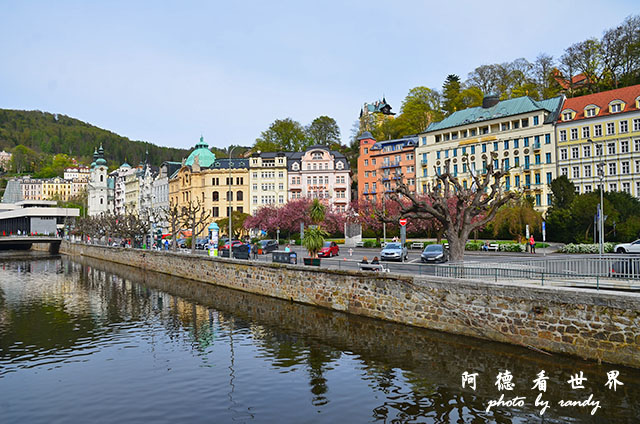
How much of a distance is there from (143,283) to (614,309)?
1544 inches

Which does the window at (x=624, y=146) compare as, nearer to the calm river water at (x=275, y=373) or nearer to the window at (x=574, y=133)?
the window at (x=574, y=133)

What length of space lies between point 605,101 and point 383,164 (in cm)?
3659

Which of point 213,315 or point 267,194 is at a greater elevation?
point 267,194

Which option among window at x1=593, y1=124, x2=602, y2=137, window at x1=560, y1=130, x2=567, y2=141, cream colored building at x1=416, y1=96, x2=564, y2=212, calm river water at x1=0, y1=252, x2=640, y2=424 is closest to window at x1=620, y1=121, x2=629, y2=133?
window at x1=593, y1=124, x2=602, y2=137

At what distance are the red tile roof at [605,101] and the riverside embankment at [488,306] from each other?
5121cm

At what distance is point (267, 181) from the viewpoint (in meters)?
93.9

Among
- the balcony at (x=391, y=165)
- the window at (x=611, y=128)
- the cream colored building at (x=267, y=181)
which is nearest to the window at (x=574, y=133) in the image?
the window at (x=611, y=128)

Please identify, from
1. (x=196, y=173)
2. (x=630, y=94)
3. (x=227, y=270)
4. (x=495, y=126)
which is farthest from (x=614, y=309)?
(x=196, y=173)

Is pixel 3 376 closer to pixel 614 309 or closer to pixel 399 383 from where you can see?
pixel 399 383

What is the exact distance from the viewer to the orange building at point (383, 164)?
84.2m

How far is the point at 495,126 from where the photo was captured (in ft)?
234

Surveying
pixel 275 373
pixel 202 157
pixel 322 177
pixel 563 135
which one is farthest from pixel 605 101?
pixel 202 157

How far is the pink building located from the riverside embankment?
60.5 meters

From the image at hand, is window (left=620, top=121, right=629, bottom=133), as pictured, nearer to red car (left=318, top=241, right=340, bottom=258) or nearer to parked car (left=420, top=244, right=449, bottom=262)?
parked car (left=420, top=244, right=449, bottom=262)
